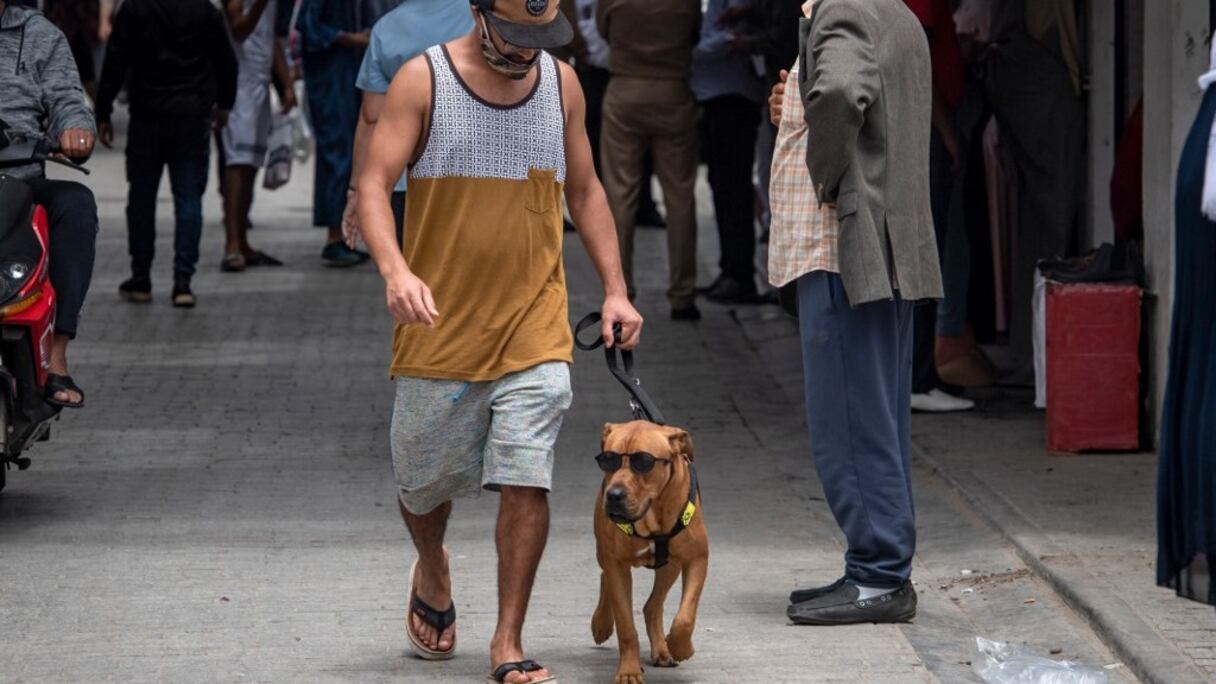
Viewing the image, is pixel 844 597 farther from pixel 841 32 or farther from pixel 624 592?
pixel 841 32

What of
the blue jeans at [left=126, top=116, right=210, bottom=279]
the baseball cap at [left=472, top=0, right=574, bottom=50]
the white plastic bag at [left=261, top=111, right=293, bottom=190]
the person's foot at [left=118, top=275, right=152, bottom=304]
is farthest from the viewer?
the white plastic bag at [left=261, top=111, right=293, bottom=190]

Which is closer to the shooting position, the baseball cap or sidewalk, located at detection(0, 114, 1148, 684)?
the baseball cap

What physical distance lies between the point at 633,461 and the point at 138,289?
8505 mm

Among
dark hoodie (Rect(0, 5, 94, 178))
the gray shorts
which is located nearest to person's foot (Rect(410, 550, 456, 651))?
the gray shorts

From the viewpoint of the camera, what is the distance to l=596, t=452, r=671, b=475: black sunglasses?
5359mm

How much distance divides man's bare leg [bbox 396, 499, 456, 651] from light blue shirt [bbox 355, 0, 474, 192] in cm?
222

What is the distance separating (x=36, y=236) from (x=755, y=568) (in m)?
2.73

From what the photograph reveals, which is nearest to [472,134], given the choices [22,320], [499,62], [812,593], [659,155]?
[499,62]

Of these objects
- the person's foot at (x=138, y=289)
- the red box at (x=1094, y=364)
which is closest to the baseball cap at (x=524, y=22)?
the red box at (x=1094, y=364)

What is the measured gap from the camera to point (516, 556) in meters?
5.60

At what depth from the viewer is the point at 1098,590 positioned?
6.51m

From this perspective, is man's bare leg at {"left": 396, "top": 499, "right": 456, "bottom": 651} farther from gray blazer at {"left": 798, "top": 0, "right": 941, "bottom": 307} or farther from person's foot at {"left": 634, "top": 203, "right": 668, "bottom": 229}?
person's foot at {"left": 634, "top": 203, "right": 668, "bottom": 229}

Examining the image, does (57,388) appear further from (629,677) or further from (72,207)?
(629,677)

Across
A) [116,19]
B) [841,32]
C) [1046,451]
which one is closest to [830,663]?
[841,32]
